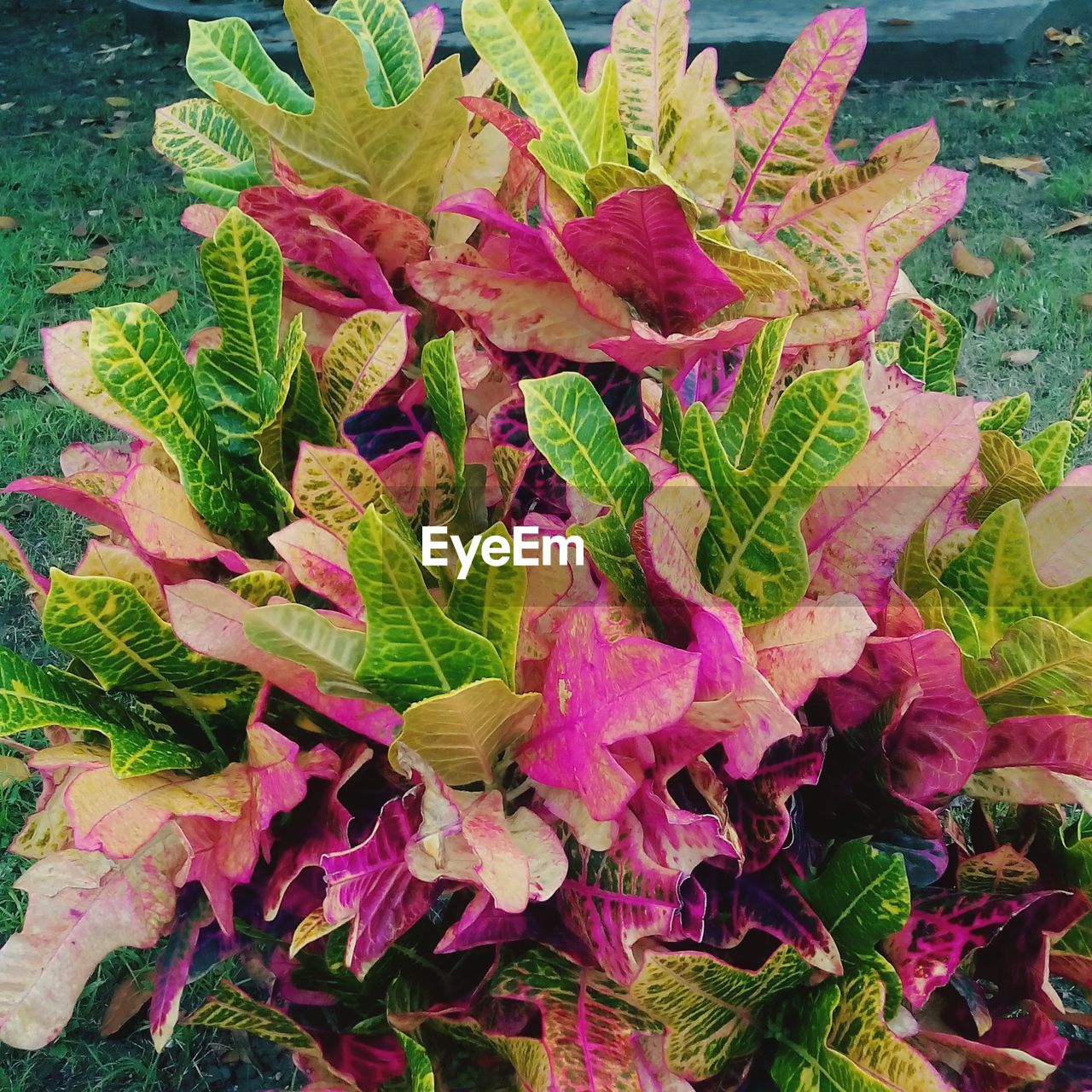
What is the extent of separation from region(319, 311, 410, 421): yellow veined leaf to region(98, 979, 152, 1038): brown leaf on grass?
4.79 ft

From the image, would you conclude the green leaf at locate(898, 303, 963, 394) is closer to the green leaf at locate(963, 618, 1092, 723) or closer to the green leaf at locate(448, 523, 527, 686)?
the green leaf at locate(963, 618, 1092, 723)

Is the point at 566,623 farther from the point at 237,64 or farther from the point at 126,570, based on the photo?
the point at 237,64

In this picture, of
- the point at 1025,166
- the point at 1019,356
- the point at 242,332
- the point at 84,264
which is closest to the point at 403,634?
the point at 242,332

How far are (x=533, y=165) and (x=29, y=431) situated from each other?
2811 mm

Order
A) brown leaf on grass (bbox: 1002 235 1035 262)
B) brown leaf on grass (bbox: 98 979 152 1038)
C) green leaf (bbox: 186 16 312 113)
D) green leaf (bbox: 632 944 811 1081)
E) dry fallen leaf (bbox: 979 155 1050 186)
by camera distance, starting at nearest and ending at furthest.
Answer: green leaf (bbox: 632 944 811 1081)
green leaf (bbox: 186 16 312 113)
brown leaf on grass (bbox: 98 979 152 1038)
brown leaf on grass (bbox: 1002 235 1035 262)
dry fallen leaf (bbox: 979 155 1050 186)

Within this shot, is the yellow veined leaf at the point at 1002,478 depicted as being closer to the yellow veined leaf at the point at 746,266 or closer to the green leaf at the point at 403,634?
the yellow veined leaf at the point at 746,266

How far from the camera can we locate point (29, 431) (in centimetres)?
323

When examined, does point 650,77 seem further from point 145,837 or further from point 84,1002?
point 84,1002

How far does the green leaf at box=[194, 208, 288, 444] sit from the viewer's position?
72 centimetres

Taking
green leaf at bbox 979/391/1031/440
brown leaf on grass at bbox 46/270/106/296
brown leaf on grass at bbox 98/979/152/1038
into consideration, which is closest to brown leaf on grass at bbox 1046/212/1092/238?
brown leaf on grass at bbox 46/270/106/296

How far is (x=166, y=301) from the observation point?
12.2ft

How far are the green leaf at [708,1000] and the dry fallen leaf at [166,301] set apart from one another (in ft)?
11.1

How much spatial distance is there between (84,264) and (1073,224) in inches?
139

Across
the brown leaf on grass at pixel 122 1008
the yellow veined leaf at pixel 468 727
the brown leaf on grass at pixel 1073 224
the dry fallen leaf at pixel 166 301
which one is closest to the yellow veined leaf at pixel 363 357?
the yellow veined leaf at pixel 468 727
